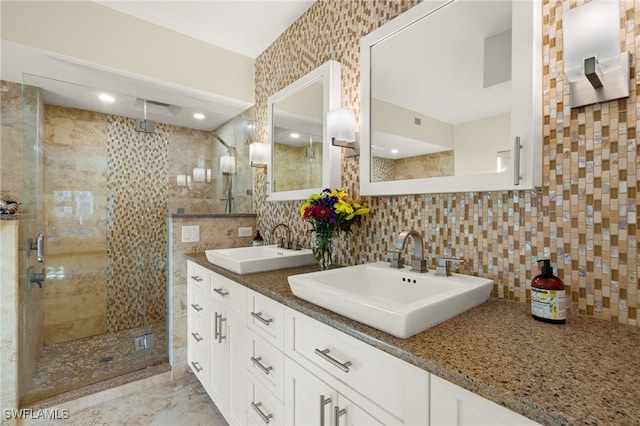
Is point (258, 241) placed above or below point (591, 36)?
below

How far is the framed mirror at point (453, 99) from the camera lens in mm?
1010

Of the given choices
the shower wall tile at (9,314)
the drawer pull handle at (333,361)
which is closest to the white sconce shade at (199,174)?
the shower wall tile at (9,314)

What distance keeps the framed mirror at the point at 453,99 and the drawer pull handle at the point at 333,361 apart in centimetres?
76

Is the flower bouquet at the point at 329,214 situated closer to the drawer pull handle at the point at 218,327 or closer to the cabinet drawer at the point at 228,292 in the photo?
the cabinet drawer at the point at 228,292

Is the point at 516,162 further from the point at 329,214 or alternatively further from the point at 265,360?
the point at 265,360

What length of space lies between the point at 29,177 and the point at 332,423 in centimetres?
267

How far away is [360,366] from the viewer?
834 mm

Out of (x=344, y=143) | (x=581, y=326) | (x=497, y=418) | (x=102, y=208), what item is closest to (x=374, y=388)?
(x=497, y=418)

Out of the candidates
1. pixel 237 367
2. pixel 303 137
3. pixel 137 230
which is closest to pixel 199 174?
pixel 137 230

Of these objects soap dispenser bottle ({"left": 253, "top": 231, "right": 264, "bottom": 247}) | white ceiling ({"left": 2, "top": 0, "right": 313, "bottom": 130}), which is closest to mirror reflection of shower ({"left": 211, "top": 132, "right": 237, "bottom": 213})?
white ceiling ({"left": 2, "top": 0, "right": 313, "bottom": 130})

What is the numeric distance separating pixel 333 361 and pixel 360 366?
96 mm

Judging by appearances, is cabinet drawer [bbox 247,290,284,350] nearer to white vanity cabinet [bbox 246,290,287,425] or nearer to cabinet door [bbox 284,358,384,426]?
white vanity cabinet [bbox 246,290,287,425]

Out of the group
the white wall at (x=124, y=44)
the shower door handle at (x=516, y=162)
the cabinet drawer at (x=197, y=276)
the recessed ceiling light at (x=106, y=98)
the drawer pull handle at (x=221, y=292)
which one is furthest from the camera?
the recessed ceiling light at (x=106, y=98)

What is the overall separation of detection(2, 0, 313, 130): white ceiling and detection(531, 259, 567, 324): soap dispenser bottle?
206 cm
